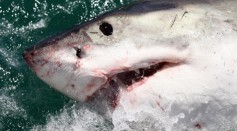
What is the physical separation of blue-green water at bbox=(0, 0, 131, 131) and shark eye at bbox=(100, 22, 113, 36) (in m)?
0.32

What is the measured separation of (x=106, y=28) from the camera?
5.20ft

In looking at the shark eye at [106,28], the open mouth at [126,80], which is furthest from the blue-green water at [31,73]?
the shark eye at [106,28]

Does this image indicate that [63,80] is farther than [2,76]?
No

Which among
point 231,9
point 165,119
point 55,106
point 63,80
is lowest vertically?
point 55,106

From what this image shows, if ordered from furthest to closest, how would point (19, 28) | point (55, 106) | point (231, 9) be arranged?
point (19, 28)
point (55, 106)
point (231, 9)

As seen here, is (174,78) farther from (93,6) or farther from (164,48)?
(93,6)

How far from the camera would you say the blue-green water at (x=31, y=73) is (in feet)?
8.67

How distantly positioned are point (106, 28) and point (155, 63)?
216 mm

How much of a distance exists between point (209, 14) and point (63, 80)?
57cm

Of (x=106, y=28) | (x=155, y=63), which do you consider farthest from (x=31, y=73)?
(x=155, y=63)

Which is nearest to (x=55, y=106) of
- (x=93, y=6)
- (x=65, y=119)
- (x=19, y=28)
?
(x=65, y=119)

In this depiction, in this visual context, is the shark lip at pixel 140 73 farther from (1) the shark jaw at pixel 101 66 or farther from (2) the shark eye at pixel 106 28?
(2) the shark eye at pixel 106 28

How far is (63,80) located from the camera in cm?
156

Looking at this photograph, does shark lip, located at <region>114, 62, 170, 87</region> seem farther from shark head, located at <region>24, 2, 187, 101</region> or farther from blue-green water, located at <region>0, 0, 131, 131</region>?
blue-green water, located at <region>0, 0, 131, 131</region>
